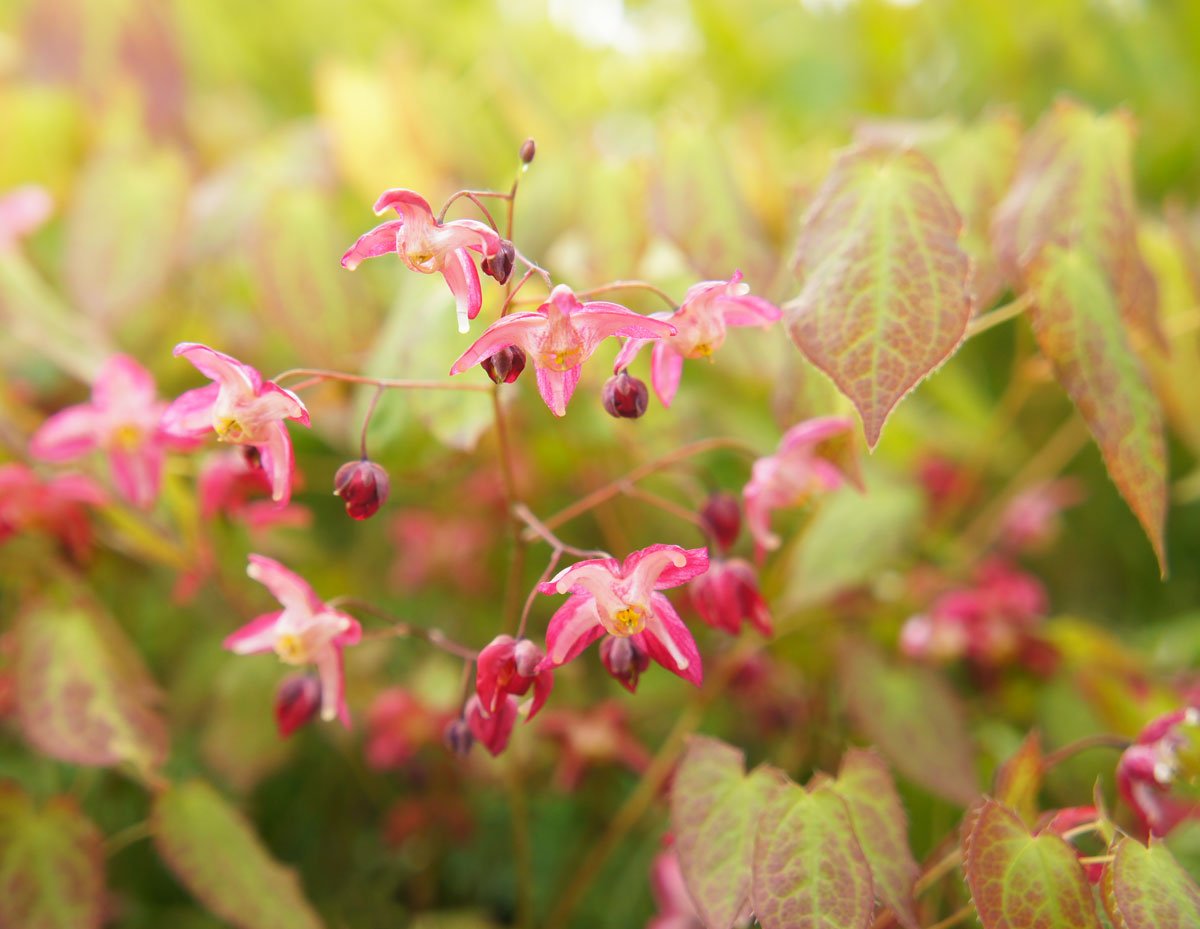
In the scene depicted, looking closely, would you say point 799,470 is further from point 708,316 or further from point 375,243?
point 375,243

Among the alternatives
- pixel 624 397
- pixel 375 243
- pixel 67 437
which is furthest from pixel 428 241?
pixel 67 437

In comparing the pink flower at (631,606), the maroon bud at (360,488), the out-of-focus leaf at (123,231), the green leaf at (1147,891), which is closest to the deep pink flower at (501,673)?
the pink flower at (631,606)

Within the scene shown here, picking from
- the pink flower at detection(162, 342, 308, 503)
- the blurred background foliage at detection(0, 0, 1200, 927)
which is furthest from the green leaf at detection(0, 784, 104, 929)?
the pink flower at detection(162, 342, 308, 503)

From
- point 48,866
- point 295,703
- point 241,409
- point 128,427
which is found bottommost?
point 48,866

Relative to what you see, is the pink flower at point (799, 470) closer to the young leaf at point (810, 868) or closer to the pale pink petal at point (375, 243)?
the young leaf at point (810, 868)

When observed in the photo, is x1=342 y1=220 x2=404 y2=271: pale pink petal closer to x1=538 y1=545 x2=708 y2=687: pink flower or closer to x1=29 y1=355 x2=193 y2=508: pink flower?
x1=538 y1=545 x2=708 y2=687: pink flower

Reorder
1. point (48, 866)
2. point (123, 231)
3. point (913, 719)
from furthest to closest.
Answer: point (123, 231) → point (913, 719) → point (48, 866)

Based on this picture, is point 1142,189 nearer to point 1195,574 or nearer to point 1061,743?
point 1195,574

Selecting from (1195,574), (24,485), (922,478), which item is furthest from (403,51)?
(1195,574)
